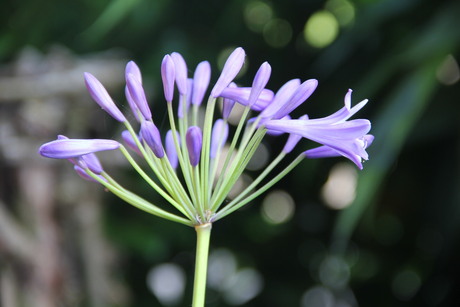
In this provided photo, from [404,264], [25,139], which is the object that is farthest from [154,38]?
[404,264]

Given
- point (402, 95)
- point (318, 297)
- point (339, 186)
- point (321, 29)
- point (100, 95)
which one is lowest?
point (318, 297)

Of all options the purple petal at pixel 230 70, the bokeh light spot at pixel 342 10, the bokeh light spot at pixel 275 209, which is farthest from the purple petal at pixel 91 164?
the bokeh light spot at pixel 275 209

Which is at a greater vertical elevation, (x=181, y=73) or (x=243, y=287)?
(x=181, y=73)

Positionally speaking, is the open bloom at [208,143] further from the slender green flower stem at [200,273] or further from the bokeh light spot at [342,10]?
the bokeh light spot at [342,10]

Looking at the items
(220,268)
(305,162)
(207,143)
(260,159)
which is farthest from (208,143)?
(220,268)

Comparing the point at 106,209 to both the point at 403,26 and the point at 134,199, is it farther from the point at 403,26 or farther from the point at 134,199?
the point at 134,199

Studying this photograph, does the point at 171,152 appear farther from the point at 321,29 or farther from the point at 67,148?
the point at 321,29

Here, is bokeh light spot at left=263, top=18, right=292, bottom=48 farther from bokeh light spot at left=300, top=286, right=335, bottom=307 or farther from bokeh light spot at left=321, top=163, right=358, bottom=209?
bokeh light spot at left=300, top=286, right=335, bottom=307
